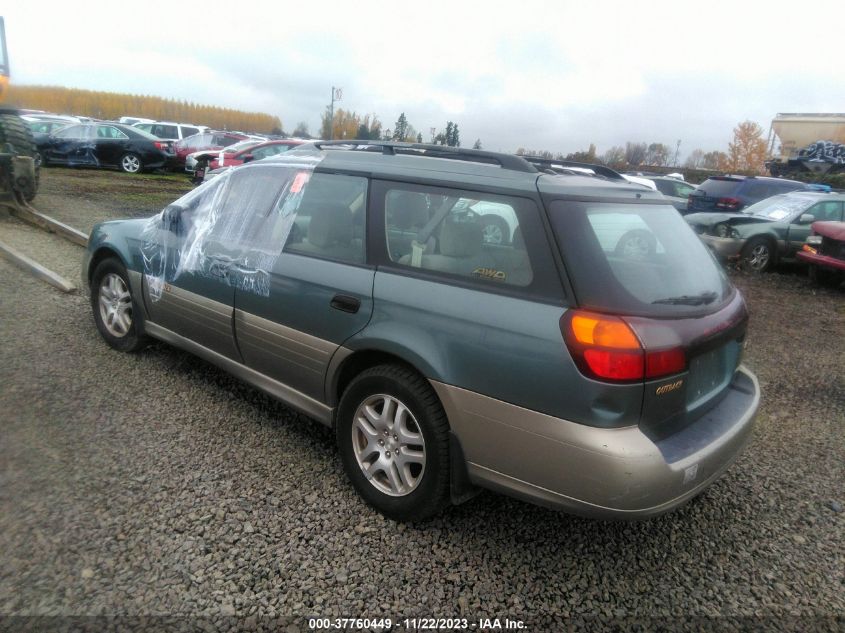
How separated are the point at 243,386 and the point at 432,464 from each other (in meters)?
2.08

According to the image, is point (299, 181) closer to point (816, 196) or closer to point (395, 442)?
point (395, 442)

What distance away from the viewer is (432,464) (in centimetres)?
265

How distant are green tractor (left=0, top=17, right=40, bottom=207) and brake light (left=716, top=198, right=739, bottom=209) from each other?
12653mm

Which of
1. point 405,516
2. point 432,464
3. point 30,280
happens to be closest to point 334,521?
point 405,516

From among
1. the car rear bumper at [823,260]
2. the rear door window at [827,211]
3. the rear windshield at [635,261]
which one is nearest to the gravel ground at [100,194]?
the rear windshield at [635,261]

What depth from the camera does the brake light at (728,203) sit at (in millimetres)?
12258

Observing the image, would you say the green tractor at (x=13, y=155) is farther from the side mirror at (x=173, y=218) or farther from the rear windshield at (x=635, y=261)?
the rear windshield at (x=635, y=261)

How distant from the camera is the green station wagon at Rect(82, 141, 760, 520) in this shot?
2.29m

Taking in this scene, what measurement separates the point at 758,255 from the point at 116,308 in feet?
32.8

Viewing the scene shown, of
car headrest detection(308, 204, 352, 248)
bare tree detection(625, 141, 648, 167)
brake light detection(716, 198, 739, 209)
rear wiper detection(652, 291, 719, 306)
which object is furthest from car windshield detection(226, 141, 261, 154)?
bare tree detection(625, 141, 648, 167)

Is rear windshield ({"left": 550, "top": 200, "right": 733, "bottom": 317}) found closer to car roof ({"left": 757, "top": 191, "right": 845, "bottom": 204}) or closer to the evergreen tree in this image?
car roof ({"left": 757, "top": 191, "right": 845, "bottom": 204})

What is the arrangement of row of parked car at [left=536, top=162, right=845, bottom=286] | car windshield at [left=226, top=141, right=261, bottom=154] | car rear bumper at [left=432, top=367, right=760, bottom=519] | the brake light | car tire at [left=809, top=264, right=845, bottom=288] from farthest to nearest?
car windshield at [left=226, top=141, right=261, bottom=154] → the brake light → car tire at [left=809, top=264, right=845, bottom=288] → row of parked car at [left=536, top=162, right=845, bottom=286] → car rear bumper at [left=432, top=367, right=760, bottom=519]

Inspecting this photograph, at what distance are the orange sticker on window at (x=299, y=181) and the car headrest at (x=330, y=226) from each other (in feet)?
0.72

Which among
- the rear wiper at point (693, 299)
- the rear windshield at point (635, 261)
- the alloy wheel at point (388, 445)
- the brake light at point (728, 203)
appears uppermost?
the brake light at point (728, 203)
